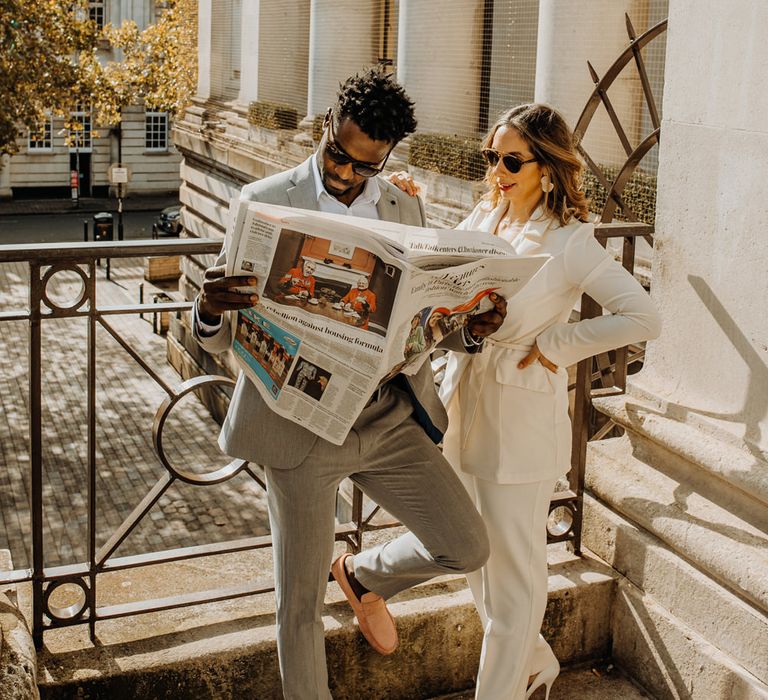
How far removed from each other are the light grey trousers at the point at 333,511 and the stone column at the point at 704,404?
3.30ft

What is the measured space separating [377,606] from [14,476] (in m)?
12.7

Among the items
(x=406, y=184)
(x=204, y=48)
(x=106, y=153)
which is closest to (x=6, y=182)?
(x=106, y=153)

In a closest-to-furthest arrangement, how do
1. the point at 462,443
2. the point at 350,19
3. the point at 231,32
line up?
the point at 462,443 < the point at 350,19 < the point at 231,32

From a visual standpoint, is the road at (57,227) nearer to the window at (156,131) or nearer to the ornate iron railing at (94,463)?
the window at (156,131)

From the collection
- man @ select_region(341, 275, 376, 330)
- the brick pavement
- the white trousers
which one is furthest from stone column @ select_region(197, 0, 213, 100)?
man @ select_region(341, 275, 376, 330)

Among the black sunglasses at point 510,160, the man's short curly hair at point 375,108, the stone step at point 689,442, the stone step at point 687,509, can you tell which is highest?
the man's short curly hair at point 375,108

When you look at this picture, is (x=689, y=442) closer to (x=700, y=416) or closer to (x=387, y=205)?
(x=700, y=416)

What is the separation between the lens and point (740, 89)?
3.77m

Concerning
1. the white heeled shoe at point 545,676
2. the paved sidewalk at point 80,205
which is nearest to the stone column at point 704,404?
the white heeled shoe at point 545,676

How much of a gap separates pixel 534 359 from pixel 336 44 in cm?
A: 1736

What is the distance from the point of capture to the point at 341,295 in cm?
283

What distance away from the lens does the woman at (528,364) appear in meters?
3.44

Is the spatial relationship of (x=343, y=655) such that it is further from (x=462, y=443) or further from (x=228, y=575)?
(x=462, y=443)

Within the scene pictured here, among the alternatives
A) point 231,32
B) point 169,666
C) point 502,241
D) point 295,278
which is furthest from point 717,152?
point 231,32
